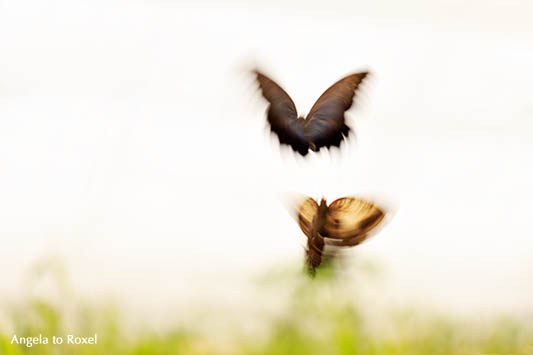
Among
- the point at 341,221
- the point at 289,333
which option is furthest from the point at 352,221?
the point at 289,333

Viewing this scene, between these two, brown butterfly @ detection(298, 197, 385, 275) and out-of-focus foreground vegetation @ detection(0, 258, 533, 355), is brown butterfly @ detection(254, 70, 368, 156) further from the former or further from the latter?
out-of-focus foreground vegetation @ detection(0, 258, 533, 355)

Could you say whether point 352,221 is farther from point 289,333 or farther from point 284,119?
point 289,333

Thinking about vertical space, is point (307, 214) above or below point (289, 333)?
above

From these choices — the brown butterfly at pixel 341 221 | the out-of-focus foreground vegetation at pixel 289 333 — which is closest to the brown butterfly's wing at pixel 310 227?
the brown butterfly at pixel 341 221

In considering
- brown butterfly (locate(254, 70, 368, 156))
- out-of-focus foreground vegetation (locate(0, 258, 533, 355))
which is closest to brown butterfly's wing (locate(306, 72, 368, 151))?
brown butterfly (locate(254, 70, 368, 156))

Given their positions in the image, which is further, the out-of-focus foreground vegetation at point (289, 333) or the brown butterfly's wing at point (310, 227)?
the out-of-focus foreground vegetation at point (289, 333)

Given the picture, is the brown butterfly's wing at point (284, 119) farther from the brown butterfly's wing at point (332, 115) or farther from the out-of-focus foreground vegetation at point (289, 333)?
the out-of-focus foreground vegetation at point (289, 333)

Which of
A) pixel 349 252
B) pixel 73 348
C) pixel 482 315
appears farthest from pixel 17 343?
pixel 482 315
